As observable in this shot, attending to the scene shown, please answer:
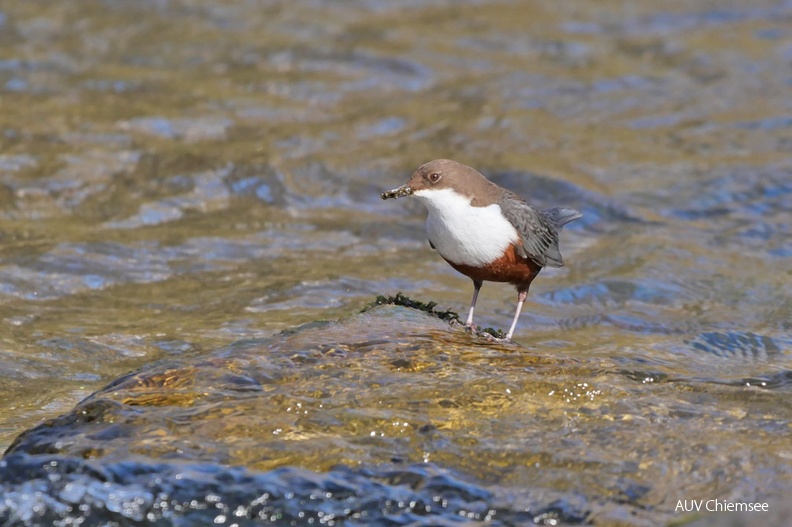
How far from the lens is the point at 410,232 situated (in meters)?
8.69

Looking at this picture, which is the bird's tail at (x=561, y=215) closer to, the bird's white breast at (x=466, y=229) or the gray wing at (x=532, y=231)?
the gray wing at (x=532, y=231)

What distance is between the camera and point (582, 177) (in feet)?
31.9

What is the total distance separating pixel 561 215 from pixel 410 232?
290 cm

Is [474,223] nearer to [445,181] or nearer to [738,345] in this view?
[445,181]

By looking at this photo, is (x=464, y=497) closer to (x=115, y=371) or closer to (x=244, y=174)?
(x=115, y=371)

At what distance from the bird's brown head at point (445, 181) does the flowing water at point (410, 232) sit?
629 millimetres

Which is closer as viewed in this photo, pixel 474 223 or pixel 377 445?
pixel 377 445

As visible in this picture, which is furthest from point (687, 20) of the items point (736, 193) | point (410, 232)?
point (410, 232)

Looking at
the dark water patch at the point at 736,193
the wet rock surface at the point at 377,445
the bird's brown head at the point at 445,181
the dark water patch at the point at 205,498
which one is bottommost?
the dark water patch at the point at 736,193

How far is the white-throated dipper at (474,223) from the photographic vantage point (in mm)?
4898

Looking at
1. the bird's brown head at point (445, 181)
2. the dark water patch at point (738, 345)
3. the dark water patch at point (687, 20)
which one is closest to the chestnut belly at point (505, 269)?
the bird's brown head at point (445, 181)

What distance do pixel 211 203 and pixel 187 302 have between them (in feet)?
6.56

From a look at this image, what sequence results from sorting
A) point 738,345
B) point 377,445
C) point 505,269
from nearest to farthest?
1. point 377,445
2. point 505,269
3. point 738,345

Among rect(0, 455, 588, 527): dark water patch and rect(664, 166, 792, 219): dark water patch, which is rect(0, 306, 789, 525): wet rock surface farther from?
rect(664, 166, 792, 219): dark water patch
